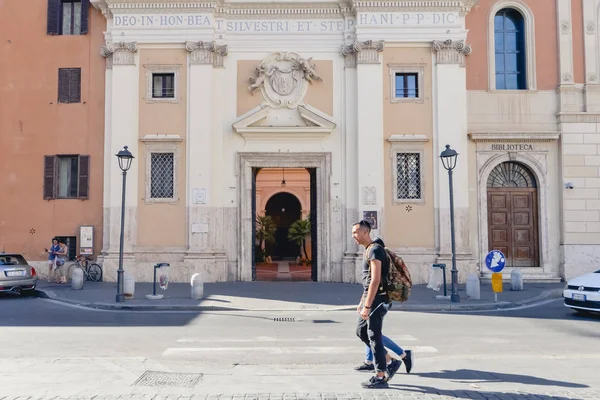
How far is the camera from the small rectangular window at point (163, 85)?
2072cm

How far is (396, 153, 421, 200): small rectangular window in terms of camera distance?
2044 centimetres

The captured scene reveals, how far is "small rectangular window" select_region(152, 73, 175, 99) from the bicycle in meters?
6.12

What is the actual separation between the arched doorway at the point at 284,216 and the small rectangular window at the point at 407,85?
52.9 feet

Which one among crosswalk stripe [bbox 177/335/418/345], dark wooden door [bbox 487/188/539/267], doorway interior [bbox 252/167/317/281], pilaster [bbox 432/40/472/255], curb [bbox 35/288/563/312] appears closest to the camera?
crosswalk stripe [bbox 177/335/418/345]

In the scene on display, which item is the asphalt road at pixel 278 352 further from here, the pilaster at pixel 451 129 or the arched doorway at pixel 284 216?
the arched doorway at pixel 284 216

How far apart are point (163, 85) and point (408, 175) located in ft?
29.8

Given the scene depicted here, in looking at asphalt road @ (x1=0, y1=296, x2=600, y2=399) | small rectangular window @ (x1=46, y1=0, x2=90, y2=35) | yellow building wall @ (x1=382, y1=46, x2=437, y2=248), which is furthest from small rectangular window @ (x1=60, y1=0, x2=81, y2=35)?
asphalt road @ (x1=0, y1=296, x2=600, y2=399)

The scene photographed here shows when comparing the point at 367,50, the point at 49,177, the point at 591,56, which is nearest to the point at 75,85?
the point at 49,177

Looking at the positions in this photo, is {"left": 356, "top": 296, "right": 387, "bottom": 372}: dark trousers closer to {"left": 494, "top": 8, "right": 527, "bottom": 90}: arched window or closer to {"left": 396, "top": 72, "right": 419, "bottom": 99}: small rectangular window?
{"left": 396, "top": 72, "right": 419, "bottom": 99}: small rectangular window

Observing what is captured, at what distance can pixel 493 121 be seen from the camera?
20.8 meters

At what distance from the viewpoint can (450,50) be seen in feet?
67.2

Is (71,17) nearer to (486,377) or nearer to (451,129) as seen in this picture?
(451,129)

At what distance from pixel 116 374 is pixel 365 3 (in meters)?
16.4

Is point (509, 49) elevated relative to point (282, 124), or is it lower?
elevated
